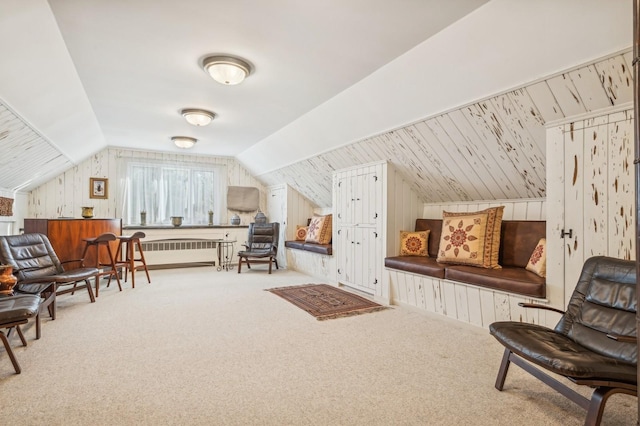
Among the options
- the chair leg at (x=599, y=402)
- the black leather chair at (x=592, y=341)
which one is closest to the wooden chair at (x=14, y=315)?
the black leather chair at (x=592, y=341)

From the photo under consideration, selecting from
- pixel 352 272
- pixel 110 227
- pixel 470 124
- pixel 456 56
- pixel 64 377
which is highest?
pixel 456 56

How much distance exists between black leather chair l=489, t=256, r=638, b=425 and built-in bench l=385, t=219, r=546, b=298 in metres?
0.59

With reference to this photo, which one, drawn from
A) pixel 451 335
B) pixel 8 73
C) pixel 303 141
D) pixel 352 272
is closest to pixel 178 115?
pixel 303 141

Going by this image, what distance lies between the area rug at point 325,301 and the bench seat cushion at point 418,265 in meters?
0.52

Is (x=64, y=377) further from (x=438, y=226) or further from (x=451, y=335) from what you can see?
(x=438, y=226)

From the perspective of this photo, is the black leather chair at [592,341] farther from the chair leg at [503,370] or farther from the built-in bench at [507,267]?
the built-in bench at [507,267]

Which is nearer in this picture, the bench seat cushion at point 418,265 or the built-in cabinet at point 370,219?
the bench seat cushion at point 418,265

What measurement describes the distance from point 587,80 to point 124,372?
369 cm

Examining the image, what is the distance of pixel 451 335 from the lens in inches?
119

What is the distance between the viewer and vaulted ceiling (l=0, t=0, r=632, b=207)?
2.20 m

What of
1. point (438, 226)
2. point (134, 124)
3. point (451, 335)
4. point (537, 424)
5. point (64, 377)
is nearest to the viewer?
point (537, 424)

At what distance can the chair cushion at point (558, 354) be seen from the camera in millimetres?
1525

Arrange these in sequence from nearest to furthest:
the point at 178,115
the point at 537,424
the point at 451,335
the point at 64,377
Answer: the point at 537,424
the point at 64,377
the point at 451,335
the point at 178,115


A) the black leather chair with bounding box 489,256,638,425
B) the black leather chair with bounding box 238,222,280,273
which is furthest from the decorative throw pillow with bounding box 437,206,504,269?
the black leather chair with bounding box 238,222,280,273
